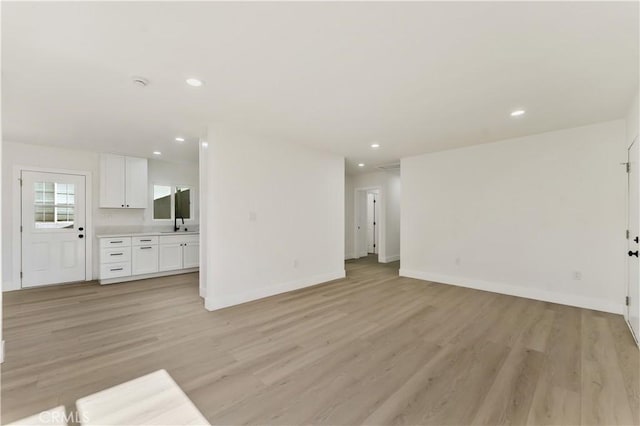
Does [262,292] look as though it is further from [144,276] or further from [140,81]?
[140,81]

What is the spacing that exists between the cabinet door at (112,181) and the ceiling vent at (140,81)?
12.2 ft

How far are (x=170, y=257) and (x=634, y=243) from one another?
277 inches

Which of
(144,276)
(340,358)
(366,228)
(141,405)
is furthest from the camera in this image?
(366,228)

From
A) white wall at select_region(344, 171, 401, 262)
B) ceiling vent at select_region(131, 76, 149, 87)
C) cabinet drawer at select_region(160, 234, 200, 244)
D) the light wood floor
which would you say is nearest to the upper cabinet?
cabinet drawer at select_region(160, 234, 200, 244)

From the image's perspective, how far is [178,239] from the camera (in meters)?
5.76

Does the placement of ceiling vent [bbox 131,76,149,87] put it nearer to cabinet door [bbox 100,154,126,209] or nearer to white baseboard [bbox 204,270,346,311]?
white baseboard [bbox 204,270,346,311]

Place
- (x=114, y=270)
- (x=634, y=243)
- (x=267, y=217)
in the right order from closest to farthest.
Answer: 1. (x=634, y=243)
2. (x=267, y=217)
3. (x=114, y=270)

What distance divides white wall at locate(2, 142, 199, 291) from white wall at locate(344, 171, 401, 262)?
4131 millimetres

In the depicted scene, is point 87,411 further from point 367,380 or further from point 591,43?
point 591,43

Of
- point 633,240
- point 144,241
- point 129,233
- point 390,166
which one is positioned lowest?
point 144,241

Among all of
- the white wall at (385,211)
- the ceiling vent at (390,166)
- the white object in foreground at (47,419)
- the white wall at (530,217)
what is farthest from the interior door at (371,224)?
the white object in foreground at (47,419)

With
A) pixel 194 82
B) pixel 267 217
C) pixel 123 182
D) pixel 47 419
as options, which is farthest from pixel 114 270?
pixel 194 82

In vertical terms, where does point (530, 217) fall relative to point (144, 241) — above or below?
above

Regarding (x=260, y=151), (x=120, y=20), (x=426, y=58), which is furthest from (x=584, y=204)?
(x=120, y=20)
